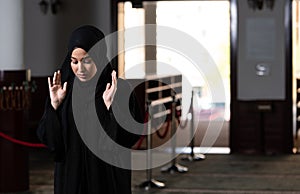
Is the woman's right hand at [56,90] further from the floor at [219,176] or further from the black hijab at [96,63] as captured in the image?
the floor at [219,176]

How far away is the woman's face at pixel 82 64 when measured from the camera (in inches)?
116

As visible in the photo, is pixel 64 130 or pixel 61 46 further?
pixel 61 46

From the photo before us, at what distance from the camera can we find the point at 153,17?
11094 millimetres

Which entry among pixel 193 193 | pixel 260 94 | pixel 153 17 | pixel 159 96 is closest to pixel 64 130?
pixel 193 193

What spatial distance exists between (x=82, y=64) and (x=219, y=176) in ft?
15.8

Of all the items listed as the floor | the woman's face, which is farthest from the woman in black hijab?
the floor

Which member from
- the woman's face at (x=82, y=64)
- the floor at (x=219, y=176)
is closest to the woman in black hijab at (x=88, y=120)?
the woman's face at (x=82, y=64)

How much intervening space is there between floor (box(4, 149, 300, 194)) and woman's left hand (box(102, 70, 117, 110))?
12.3ft

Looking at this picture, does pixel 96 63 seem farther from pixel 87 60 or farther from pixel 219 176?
pixel 219 176

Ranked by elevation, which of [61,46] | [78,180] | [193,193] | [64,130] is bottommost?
[193,193]

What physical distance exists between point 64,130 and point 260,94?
6721 mm

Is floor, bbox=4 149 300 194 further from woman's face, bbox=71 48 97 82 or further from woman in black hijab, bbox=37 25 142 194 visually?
woman's face, bbox=71 48 97 82

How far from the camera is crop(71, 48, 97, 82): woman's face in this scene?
Result: 294 centimetres

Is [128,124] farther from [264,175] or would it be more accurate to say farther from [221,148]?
[221,148]
